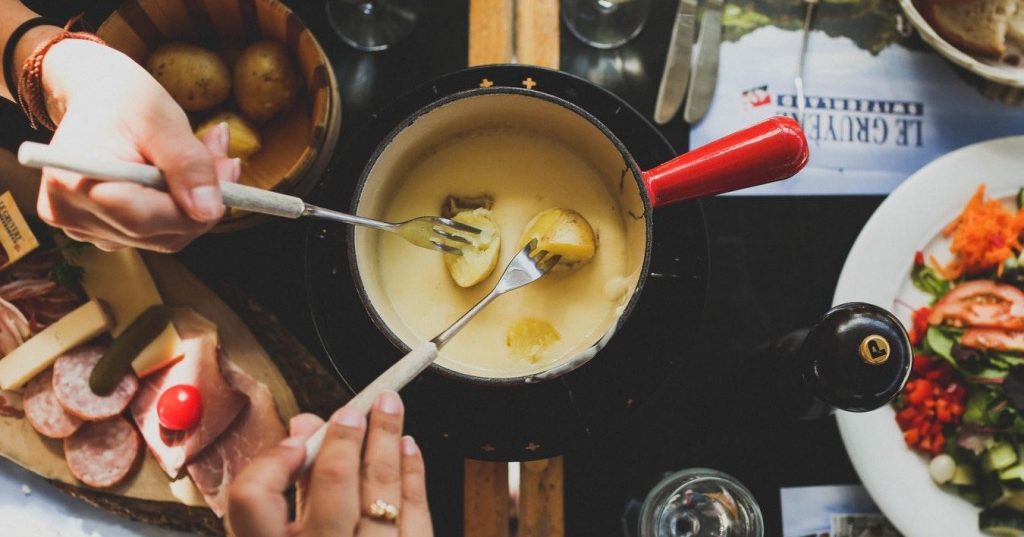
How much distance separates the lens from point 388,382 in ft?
2.34

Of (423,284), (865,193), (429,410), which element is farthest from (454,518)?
(865,193)

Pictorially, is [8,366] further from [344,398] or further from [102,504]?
[344,398]

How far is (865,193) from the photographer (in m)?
1.17

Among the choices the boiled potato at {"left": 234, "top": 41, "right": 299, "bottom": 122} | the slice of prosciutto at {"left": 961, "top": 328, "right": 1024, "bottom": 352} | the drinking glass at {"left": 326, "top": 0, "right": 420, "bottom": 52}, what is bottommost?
the slice of prosciutto at {"left": 961, "top": 328, "right": 1024, "bottom": 352}

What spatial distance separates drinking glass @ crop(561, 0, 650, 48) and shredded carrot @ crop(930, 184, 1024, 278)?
600 mm

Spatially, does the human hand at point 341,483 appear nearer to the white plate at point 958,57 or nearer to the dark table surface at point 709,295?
the dark table surface at point 709,295

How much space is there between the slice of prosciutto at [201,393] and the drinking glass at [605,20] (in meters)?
0.76

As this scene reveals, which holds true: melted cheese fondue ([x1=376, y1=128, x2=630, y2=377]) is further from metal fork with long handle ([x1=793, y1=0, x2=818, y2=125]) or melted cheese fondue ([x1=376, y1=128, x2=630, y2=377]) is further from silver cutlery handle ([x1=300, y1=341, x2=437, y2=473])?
metal fork with long handle ([x1=793, y1=0, x2=818, y2=125])

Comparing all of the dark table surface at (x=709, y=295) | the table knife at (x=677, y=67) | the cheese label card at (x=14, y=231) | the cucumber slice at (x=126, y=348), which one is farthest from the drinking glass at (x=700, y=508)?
the cheese label card at (x=14, y=231)

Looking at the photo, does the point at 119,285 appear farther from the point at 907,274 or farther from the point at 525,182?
the point at 907,274

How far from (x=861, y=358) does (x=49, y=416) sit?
1164mm

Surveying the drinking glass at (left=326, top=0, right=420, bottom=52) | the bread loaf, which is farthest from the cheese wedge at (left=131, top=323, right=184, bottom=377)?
the bread loaf

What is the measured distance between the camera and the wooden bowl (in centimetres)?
99

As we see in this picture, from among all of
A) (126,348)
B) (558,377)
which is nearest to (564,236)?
(558,377)
